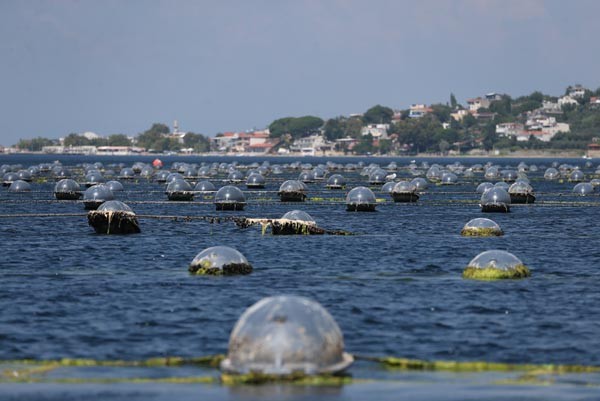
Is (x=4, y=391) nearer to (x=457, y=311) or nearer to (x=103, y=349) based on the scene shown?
(x=103, y=349)

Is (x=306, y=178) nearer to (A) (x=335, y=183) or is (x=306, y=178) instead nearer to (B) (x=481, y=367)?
(A) (x=335, y=183)

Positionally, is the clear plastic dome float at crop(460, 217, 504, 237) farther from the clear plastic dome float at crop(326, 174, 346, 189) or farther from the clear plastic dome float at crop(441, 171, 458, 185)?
the clear plastic dome float at crop(441, 171, 458, 185)

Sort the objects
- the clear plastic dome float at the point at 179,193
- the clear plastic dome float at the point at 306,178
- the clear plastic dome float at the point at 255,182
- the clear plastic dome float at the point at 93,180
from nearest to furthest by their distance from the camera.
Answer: the clear plastic dome float at the point at 179,193, the clear plastic dome float at the point at 255,182, the clear plastic dome float at the point at 93,180, the clear plastic dome float at the point at 306,178

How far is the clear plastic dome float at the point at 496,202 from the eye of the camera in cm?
8375

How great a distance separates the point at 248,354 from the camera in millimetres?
22438

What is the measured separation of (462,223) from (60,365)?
169 feet

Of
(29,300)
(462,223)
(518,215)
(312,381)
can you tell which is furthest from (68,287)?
(518,215)

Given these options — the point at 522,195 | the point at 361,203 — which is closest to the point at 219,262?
the point at 361,203

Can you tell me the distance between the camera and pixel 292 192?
10044 cm

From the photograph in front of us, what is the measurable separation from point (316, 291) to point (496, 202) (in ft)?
157

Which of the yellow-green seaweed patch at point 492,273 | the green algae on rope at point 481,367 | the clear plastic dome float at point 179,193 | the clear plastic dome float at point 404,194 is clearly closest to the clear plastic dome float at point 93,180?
the clear plastic dome float at point 179,193

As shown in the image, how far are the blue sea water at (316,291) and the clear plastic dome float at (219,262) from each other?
0.74 meters

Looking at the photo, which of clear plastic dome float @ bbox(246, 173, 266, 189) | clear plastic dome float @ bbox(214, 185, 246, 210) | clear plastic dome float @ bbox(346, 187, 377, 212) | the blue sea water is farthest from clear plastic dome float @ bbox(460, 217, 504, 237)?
clear plastic dome float @ bbox(246, 173, 266, 189)

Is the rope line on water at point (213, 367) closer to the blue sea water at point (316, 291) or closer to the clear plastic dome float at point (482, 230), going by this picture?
the blue sea water at point (316, 291)
